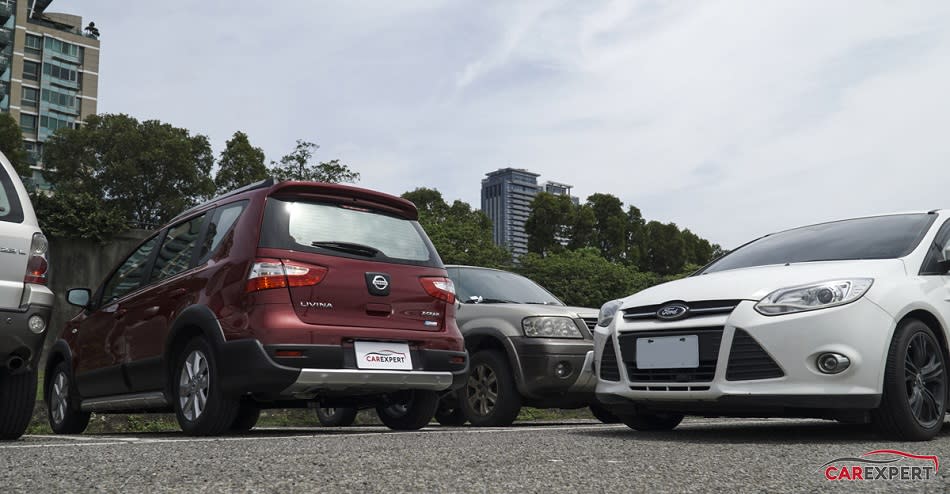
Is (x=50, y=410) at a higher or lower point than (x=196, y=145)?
lower

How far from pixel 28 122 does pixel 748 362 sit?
271 ft

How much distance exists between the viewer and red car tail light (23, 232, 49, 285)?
5453 millimetres

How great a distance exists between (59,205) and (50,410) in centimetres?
1014

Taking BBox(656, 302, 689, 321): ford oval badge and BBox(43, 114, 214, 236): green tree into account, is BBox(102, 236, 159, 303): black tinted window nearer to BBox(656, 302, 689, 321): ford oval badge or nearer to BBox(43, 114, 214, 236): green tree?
BBox(656, 302, 689, 321): ford oval badge

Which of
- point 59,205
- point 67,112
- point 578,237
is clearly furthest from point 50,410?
point 67,112

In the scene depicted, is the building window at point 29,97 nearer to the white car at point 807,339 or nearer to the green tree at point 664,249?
the green tree at point 664,249

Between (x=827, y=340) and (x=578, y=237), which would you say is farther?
(x=578, y=237)

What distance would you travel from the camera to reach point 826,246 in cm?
604

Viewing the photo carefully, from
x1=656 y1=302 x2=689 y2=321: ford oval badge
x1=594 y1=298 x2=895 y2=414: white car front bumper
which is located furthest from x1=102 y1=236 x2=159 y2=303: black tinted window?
x1=594 y1=298 x2=895 y2=414: white car front bumper

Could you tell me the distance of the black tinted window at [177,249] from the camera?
6566 millimetres

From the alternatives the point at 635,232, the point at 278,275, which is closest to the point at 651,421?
the point at 278,275

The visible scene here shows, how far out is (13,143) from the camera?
5647 cm

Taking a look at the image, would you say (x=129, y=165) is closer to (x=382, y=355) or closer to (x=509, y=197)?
(x=382, y=355)

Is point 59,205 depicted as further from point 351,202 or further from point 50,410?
point 351,202
